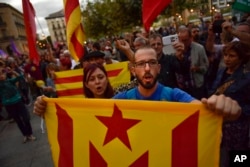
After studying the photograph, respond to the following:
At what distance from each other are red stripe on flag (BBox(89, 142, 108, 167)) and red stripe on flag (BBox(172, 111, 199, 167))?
502 millimetres

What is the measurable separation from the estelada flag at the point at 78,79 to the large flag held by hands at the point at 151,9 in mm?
1170

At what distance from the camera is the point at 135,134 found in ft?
6.93

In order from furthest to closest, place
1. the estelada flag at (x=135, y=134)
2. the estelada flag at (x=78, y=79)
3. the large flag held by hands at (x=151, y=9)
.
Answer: the estelada flag at (x=78, y=79), the large flag held by hands at (x=151, y=9), the estelada flag at (x=135, y=134)

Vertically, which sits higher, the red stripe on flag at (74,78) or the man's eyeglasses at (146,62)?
the man's eyeglasses at (146,62)


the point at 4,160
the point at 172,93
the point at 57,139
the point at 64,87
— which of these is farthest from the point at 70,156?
the point at 4,160

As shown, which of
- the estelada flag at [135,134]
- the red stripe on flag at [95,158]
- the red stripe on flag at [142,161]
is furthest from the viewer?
the red stripe on flag at [95,158]

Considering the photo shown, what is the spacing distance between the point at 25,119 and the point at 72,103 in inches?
186

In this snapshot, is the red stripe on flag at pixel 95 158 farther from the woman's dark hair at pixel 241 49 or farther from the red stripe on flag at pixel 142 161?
the woman's dark hair at pixel 241 49

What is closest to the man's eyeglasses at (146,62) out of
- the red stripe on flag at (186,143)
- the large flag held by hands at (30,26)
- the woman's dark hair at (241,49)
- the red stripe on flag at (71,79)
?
the red stripe on flag at (186,143)

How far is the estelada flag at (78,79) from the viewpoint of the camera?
5.16 m

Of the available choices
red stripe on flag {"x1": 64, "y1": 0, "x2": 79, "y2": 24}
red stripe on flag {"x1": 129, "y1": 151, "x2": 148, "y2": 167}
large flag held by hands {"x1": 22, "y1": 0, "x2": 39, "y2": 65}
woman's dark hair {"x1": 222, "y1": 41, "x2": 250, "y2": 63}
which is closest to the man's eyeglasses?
red stripe on flag {"x1": 129, "y1": 151, "x2": 148, "y2": 167}

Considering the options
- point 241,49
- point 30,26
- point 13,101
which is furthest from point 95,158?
point 13,101

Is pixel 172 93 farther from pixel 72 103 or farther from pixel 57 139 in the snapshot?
pixel 57 139

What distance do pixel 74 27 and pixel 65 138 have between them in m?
2.77
